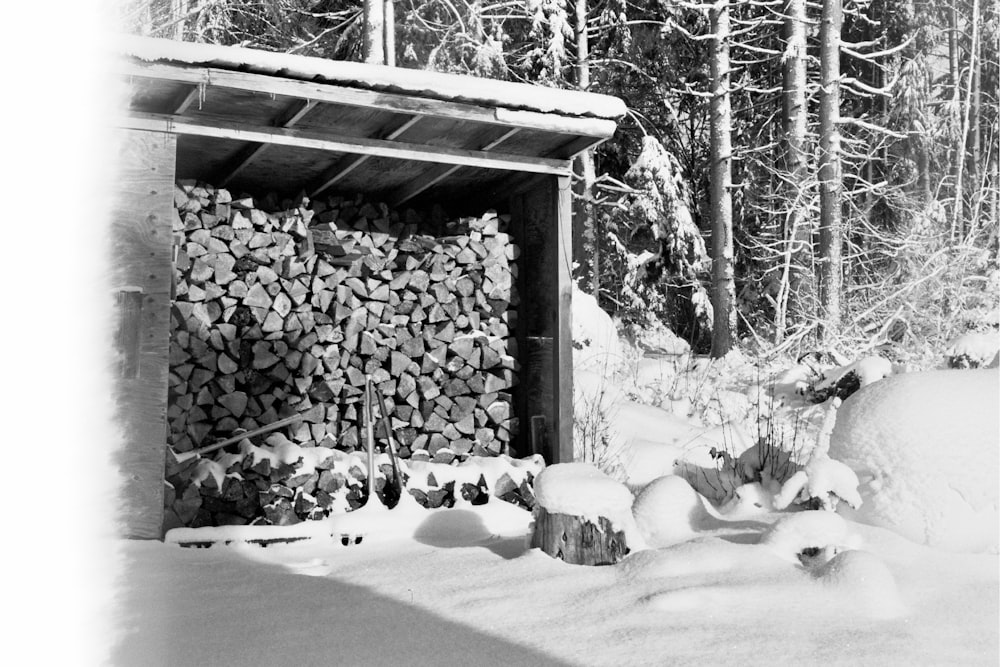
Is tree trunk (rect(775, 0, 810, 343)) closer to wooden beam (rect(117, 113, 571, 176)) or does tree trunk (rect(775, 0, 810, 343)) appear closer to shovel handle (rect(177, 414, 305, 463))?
wooden beam (rect(117, 113, 571, 176))

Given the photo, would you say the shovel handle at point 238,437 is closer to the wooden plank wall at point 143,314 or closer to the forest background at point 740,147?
the wooden plank wall at point 143,314

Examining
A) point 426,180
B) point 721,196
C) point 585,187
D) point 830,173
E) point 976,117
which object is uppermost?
point 976,117

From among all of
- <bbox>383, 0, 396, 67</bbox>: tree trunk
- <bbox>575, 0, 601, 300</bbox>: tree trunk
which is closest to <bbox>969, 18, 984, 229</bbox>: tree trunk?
<bbox>575, 0, 601, 300</bbox>: tree trunk

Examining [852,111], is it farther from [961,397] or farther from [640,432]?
[961,397]

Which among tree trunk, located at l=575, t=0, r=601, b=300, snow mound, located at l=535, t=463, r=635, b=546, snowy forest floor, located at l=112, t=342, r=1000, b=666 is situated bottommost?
snowy forest floor, located at l=112, t=342, r=1000, b=666

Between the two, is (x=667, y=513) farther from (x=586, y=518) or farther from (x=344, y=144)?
(x=344, y=144)

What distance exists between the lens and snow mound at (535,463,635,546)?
13.3 ft

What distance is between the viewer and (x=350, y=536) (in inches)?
202

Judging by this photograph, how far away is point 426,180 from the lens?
5.93 metres

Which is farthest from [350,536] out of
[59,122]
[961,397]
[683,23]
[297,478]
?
[683,23]

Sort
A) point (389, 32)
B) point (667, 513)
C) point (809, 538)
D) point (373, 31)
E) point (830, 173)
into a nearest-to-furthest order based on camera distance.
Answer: point (809, 538) < point (667, 513) < point (373, 31) < point (389, 32) < point (830, 173)

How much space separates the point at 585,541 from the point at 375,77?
8.49ft

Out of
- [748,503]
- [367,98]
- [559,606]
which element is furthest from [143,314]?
[748,503]

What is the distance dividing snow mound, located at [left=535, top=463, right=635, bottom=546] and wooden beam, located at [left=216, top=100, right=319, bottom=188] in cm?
233
